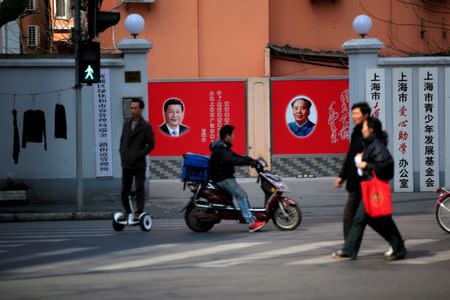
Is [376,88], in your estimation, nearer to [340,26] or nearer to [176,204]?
[176,204]

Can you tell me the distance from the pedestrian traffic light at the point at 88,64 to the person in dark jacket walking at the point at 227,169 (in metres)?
4.59

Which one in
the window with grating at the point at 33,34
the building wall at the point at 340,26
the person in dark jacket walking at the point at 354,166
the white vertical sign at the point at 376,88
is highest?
the window with grating at the point at 33,34

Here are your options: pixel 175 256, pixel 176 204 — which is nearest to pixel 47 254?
pixel 175 256

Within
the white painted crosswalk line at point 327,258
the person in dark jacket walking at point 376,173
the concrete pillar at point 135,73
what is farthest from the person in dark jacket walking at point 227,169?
the concrete pillar at point 135,73

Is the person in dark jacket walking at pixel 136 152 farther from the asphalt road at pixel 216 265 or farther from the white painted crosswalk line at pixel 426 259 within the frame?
the white painted crosswalk line at pixel 426 259

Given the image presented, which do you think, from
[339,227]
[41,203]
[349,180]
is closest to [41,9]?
[41,203]

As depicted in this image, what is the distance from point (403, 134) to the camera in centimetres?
2327

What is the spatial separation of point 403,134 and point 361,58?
1785mm

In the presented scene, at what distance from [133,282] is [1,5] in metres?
10.8

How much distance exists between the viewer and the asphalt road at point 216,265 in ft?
35.9

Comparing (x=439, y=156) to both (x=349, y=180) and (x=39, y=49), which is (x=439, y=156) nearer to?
(x=349, y=180)

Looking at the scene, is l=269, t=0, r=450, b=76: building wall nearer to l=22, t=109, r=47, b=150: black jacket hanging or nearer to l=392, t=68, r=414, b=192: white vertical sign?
l=392, t=68, r=414, b=192: white vertical sign

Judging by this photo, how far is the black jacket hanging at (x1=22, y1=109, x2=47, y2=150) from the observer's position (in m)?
22.6

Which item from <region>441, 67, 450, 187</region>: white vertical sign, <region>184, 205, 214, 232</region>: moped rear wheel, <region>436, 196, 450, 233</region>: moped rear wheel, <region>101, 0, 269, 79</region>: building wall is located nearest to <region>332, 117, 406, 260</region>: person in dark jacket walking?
<region>436, 196, 450, 233</region>: moped rear wheel
